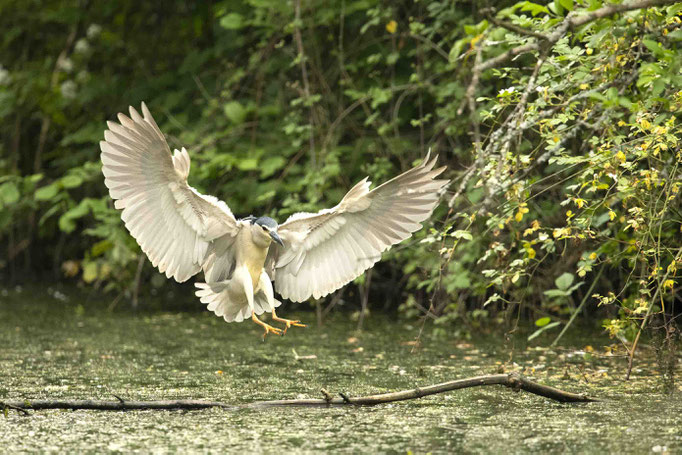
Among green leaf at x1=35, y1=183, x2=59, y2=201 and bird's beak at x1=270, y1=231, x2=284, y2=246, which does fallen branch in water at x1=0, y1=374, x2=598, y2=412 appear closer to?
bird's beak at x1=270, y1=231, x2=284, y2=246

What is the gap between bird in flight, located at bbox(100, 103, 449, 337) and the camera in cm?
424

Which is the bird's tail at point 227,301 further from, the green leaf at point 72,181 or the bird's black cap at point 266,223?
the green leaf at point 72,181

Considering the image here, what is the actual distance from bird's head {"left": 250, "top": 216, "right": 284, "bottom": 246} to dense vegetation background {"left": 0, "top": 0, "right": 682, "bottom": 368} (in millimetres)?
730

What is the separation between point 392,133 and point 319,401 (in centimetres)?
379

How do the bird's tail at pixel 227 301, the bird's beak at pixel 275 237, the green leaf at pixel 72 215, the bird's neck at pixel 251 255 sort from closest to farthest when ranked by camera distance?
the bird's beak at pixel 275 237 < the bird's neck at pixel 251 255 < the bird's tail at pixel 227 301 < the green leaf at pixel 72 215

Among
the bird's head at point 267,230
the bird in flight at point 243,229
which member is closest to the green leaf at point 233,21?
the bird in flight at point 243,229

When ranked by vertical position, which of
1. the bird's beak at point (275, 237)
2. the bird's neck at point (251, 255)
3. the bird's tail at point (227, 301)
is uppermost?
the bird's beak at point (275, 237)

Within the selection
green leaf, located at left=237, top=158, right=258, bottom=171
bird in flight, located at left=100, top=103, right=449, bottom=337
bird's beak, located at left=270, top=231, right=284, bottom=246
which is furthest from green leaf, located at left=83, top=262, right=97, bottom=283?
bird's beak, located at left=270, top=231, right=284, bottom=246

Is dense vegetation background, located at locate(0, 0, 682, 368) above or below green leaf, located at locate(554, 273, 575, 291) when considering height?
above

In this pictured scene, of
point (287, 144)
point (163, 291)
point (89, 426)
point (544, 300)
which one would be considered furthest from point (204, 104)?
point (89, 426)

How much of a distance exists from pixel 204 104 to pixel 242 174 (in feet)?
3.35

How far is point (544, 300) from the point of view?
245 inches

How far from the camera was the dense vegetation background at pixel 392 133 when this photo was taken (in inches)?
155

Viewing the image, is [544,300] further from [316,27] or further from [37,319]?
[37,319]
